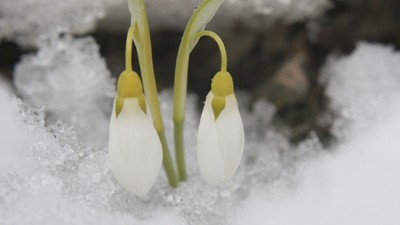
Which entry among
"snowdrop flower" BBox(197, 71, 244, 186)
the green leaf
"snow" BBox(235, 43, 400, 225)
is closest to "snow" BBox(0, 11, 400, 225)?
"snow" BBox(235, 43, 400, 225)

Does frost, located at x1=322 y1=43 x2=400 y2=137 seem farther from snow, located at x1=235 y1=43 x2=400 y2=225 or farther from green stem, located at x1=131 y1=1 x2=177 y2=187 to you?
green stem, located at x1=131 y1=1 x2=177 y2=187

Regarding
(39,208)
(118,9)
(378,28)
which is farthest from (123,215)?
(378,28)

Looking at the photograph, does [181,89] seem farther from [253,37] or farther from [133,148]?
[253,37]

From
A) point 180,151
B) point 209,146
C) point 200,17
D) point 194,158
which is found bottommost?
point 194,158

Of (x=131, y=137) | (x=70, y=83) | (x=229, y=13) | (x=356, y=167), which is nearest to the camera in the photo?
(x=131, y=137)

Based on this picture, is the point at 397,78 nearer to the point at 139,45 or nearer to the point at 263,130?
the point at 263,130

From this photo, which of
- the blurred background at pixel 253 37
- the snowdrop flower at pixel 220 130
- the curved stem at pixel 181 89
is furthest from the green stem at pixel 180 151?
the blurred background at pixel 253 37

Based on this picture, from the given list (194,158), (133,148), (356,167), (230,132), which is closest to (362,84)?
(356,167)
